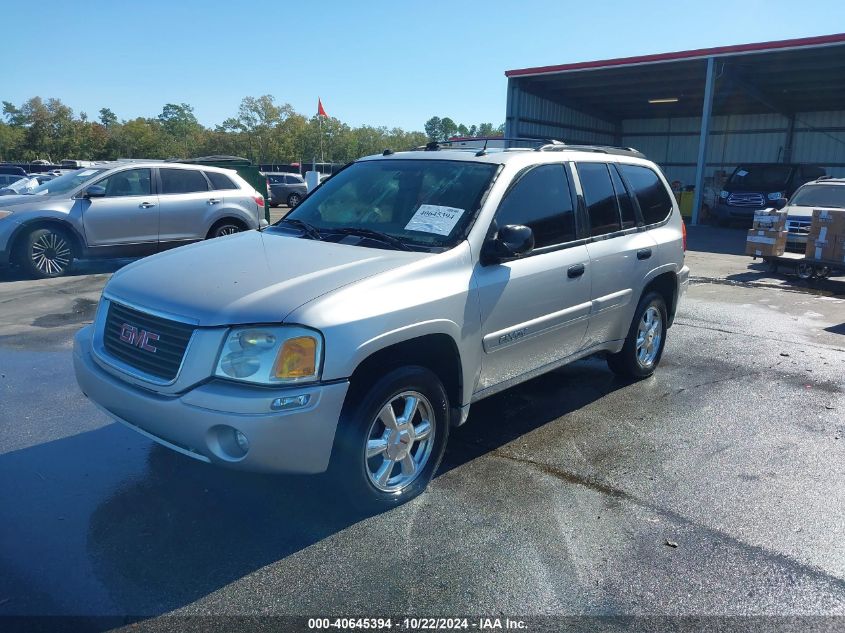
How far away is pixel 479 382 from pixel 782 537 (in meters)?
1.72

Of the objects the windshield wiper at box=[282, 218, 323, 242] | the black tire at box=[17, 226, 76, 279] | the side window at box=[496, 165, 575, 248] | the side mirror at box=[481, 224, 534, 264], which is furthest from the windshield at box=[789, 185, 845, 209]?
the black tire at box=[17, 226, 76, 279]

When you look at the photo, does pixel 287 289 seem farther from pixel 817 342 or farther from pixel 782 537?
pixel 817 342

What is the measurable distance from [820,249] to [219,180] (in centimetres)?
984

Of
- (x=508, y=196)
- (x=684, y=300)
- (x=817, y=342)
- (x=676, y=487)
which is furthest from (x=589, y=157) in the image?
(x=684, y=300)

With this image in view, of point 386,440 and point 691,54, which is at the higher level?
point 691,54

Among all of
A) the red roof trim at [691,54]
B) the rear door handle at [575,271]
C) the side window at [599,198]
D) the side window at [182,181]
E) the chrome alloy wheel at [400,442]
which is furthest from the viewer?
the red roof trim at [691,54]

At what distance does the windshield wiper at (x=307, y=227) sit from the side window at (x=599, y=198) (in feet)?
6.23

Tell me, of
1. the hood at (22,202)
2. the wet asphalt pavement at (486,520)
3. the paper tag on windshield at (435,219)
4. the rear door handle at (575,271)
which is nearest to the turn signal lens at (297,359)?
the wet asphalt pavement at (486,520)

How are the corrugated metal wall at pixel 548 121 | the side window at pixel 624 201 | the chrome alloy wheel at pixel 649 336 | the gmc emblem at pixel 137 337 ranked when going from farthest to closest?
1. the corrugated metal wall at pixel 548 121
2. the chrome alloy wheel at pixel 649 336
3. the side window at pixel 624 201
4. the gmc emblem at pixel 137 337

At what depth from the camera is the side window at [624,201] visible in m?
5.11

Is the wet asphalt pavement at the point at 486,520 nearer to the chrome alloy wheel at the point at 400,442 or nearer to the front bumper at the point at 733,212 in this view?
the chrome alloy wheel at the point at 400,442

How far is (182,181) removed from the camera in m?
10.9

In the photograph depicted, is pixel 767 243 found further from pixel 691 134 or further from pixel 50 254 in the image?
pixel 691 134

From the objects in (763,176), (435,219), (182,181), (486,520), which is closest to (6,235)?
(182,181)
